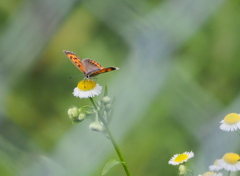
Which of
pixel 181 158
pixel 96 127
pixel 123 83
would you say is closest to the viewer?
pixel 96 127

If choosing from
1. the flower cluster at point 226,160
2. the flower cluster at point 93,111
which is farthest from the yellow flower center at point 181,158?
the flower cluster at point 93,111

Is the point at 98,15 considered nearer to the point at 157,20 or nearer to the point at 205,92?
the point at 157,20

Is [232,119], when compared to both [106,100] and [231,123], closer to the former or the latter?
[231,123]

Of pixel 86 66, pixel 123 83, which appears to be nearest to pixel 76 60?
pixel 86 66

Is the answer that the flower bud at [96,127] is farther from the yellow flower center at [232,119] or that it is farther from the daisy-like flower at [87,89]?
the yellow flower center at [232,119]

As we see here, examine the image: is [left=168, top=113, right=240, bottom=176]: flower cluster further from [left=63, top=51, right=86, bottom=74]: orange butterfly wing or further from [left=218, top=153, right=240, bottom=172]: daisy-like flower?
[left=63, top=51, right=86, bottom=74]: orange butterfly wing

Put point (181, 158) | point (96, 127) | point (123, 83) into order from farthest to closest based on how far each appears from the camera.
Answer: point (123, 83), point (181, 158), point (96, 127)

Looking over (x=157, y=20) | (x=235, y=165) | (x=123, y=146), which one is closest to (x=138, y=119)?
(x=123, y=146)

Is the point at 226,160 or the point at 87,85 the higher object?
the point at 87,85

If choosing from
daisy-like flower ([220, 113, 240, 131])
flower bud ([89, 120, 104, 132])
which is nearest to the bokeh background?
daisy-like flower ([220, 113, 240, 131])
